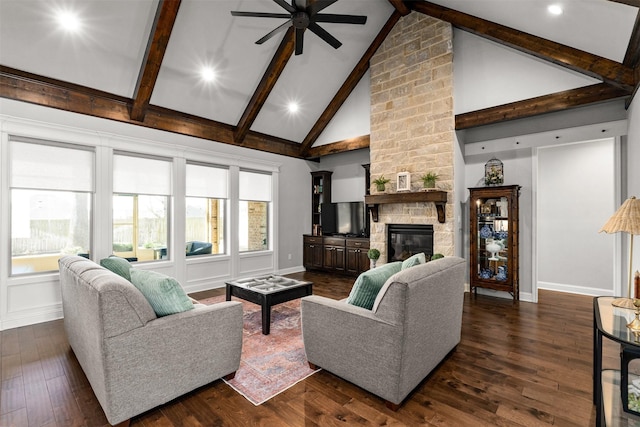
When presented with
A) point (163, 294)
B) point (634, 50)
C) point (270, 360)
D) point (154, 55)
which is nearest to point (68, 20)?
point (154, 55)

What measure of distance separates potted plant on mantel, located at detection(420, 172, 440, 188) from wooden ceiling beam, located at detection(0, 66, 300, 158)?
3.56 m

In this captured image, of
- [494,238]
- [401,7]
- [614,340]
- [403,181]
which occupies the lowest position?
[614,340]

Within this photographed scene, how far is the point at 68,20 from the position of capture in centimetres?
351

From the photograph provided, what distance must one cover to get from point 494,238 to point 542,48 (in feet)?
8.98

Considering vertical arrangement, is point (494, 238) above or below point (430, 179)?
below

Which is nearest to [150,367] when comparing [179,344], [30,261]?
[179,344]

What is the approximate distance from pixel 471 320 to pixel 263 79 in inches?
196

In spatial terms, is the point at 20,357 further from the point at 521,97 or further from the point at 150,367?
the point at 521,97

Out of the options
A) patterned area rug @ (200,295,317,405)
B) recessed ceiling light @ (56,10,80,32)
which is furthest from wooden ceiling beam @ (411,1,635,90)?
recessed ceiling light @ (56,10,80,32)

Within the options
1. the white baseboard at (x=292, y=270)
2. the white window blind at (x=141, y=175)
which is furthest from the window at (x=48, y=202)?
the white baseboard at (x=292, y=270)

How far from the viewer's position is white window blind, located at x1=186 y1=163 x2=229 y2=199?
17.9ft

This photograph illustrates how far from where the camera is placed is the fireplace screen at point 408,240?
5418 mm

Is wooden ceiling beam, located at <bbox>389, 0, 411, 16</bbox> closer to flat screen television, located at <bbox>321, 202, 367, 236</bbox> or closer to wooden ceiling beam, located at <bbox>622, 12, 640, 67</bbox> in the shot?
wooden ceiling beam, located at <bbox>622, 12, 640, 67</bbox>

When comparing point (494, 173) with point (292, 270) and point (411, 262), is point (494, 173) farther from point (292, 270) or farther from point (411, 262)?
point (292, 270)
